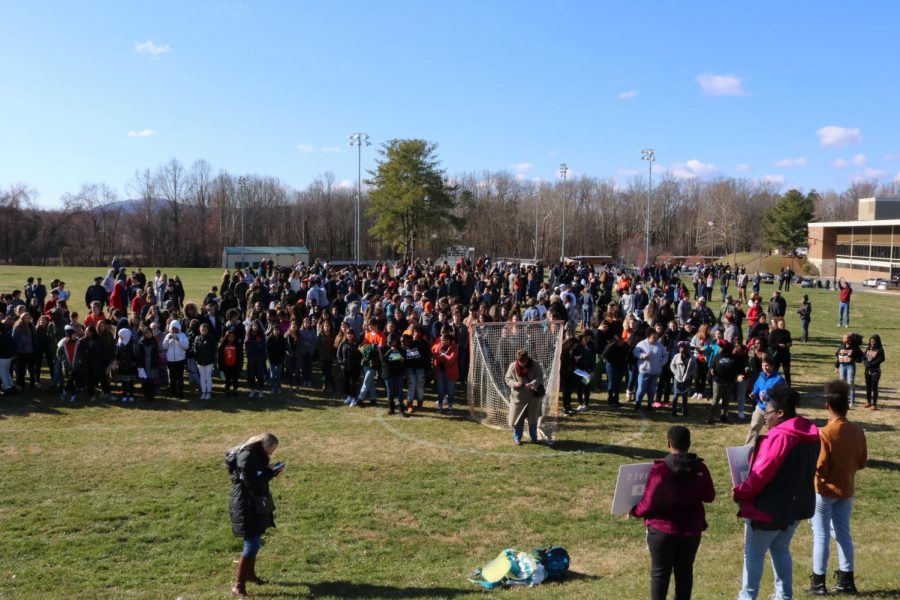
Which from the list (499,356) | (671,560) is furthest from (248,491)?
(499,356)

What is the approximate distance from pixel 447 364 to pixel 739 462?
27.4 feet

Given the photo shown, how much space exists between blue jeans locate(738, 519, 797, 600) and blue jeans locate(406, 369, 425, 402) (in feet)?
28.5

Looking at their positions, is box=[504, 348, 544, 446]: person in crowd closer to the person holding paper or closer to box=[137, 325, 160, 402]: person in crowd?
the person holding paper

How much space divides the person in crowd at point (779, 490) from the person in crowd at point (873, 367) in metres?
9.94

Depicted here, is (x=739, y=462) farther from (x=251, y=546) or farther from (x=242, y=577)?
(x=242, y=577)

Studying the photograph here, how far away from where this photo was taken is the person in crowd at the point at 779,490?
4570 mm

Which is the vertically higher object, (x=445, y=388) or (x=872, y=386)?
(x=872, y=386)

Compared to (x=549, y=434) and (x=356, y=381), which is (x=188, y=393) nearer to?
(x=356, y=381)

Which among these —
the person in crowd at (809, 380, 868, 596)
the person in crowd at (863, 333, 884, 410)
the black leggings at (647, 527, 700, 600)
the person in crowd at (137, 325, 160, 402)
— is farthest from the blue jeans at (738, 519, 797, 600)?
the person in crowd at (137, 325, 160, 402)

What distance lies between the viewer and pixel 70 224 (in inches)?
3113

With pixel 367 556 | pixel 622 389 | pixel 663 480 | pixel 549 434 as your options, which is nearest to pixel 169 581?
pixel 367 556

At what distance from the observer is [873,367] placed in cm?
1299

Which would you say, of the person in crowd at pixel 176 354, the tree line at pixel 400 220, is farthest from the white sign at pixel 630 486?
the tree line at pixel 400 220

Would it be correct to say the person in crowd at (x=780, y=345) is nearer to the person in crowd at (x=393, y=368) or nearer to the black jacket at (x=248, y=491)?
the person in crowd at (x=393, y=368)
